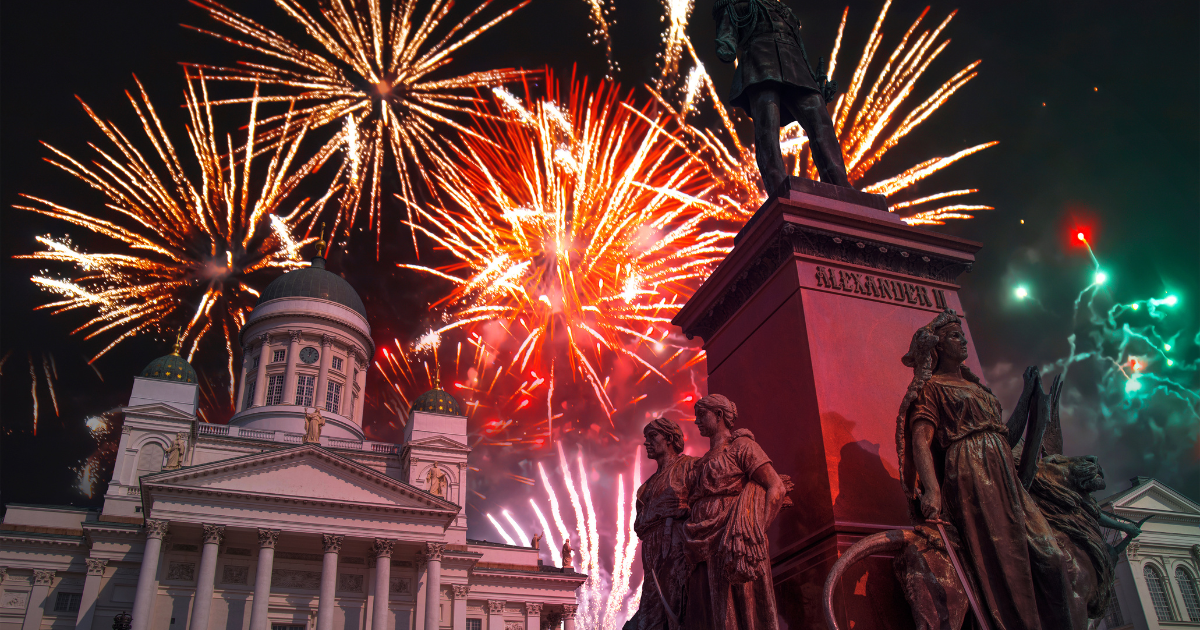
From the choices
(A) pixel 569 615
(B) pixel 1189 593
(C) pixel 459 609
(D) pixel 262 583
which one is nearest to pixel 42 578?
(D) pixel 262 583

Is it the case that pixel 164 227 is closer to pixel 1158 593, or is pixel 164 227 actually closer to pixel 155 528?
pixel 155 528

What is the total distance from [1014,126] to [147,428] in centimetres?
3710

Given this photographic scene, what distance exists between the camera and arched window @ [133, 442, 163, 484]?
1387 inches

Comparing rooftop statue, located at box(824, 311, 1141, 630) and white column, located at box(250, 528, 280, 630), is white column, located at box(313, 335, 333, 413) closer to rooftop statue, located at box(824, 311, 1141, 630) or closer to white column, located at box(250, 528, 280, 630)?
white column, located at box(250, 528, 280, 630)

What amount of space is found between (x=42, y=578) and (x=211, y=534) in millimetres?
8988

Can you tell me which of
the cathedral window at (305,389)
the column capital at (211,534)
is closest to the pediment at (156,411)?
the cathedral window at (305,389)

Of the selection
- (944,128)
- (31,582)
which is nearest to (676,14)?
(944,128)

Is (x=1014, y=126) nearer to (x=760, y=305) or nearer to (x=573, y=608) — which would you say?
(x=760, y=305)

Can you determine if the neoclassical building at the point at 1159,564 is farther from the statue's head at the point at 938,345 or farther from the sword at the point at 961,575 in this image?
the sword at the point at 961,575

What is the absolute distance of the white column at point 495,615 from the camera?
37.1 meters

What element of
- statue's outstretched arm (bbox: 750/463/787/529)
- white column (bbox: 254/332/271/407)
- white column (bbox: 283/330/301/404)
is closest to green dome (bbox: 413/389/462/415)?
white column (bbox: 283/330/301/404)

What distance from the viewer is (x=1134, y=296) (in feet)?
78.4

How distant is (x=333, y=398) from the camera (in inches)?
1722

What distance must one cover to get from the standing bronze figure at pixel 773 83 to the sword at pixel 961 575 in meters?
2.75
